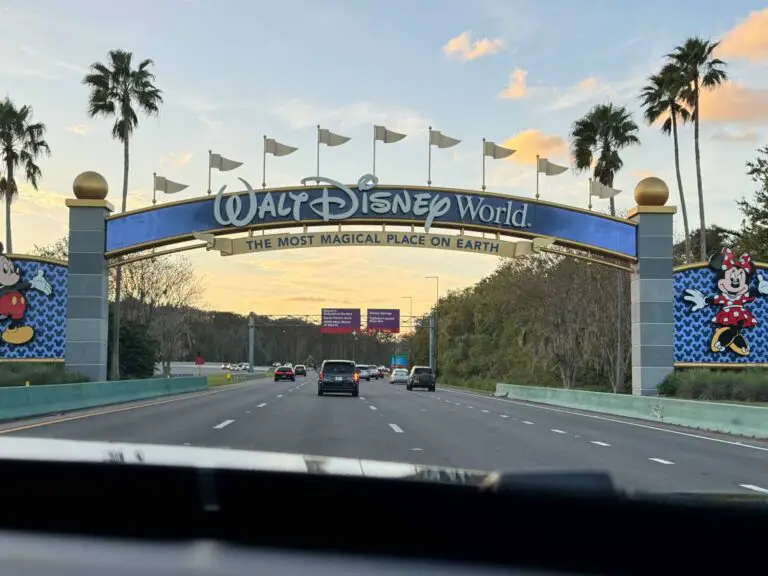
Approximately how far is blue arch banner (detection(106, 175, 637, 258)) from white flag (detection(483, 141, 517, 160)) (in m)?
2.25

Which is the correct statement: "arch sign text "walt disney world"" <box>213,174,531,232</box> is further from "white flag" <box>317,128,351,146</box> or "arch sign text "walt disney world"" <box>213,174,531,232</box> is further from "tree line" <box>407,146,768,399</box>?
"tree line" <box>407,146,768,399</box>

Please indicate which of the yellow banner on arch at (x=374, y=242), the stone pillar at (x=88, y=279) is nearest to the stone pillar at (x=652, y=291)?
the yellow banner on arch at (x=374, y=242)

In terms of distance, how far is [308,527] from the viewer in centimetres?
254

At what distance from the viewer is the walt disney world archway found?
106ft

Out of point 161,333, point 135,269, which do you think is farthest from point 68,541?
point 161,333

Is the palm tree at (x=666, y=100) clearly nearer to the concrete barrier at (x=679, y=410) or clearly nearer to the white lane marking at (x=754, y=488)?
the concrete barrier at (x=679, y=410)

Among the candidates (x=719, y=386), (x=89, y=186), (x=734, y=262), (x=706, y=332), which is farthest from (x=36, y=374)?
(x=734, y=262)

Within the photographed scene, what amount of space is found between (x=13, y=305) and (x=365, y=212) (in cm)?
1433

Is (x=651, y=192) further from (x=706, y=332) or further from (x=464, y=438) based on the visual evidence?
(x=464, y=438)

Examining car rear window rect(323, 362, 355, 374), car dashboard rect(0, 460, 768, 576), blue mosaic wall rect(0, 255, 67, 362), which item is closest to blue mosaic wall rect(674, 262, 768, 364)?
car rear window rect(323, 362, 355, 374)

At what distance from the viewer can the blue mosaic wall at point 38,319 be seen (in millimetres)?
32750

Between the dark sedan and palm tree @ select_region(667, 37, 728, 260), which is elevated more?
palm tree @ select_region(667, 37, 728, 260)

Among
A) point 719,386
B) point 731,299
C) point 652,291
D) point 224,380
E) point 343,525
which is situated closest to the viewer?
point 343,525

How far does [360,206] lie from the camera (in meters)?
34.6
